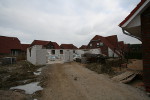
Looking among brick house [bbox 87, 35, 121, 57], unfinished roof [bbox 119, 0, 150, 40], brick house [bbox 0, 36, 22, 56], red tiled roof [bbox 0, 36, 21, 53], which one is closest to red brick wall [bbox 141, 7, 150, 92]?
unfinished roof [bbox 119, 0, 150, 40]

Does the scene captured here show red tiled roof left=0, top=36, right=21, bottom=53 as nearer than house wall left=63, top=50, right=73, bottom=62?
No

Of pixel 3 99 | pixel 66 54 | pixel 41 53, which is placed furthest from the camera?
pixel 66 54

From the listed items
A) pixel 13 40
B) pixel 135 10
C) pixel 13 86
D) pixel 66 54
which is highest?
pixel 13 40

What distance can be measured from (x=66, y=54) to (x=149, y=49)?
17.3m

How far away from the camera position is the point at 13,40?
98.7ft

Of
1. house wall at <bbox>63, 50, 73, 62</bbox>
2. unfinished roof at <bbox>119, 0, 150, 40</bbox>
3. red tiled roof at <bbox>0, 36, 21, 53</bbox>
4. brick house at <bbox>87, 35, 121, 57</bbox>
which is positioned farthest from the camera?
brick house at <bbox>87, 35, 121, 57</bbox>

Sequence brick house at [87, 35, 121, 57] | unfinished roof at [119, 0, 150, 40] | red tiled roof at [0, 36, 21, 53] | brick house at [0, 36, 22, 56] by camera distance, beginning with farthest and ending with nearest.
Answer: brick house at [87, 35, 121, 57]
red tiled roof at [0, 36, 21, 53]
brick house at [0, 36, 22, 56]
unfinished roof at [119, 0, 150, 40]

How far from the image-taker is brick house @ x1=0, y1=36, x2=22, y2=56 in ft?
85.9

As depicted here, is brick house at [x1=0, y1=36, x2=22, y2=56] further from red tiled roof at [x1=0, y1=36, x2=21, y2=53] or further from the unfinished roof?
the unfinished roof

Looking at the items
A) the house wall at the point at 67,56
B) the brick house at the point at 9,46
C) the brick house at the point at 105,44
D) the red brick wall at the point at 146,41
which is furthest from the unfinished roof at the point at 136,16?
the brick house at the point at 9,46

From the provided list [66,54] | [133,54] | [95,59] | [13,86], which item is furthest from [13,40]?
[133,54]

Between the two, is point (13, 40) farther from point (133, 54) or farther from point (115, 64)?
point (133, 54)

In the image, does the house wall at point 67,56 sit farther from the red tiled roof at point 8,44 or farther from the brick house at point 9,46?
the red tiled roof at point 8,44

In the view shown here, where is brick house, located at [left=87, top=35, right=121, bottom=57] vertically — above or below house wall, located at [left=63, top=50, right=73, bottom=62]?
above
